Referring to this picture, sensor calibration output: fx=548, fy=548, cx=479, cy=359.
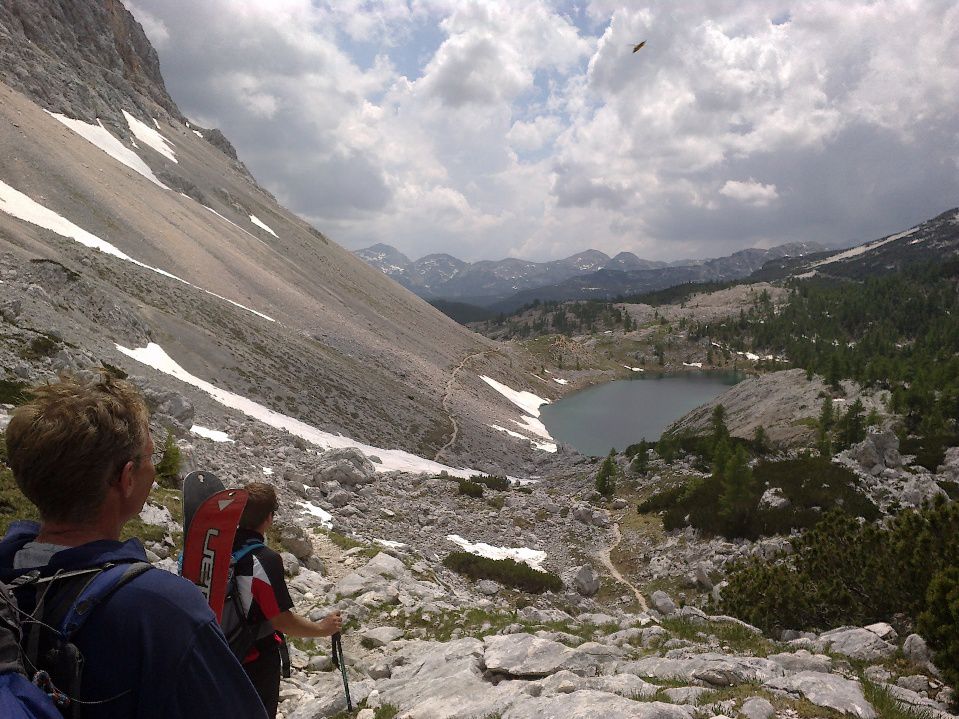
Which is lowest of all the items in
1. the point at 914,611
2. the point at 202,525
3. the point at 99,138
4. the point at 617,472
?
the point at 617,472

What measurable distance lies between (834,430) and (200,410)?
43301 millimetres

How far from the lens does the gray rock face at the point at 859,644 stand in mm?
8641

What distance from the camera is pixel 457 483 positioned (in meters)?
33.0

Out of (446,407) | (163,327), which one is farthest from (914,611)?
(446,407)

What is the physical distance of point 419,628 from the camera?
12.1m

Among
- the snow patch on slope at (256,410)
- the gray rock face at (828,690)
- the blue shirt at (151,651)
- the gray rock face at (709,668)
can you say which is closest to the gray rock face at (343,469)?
the snow patch on slope at (256,410)

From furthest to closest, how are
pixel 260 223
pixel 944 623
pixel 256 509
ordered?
pixel 260 223
pixel 944 623
pixel 256 509

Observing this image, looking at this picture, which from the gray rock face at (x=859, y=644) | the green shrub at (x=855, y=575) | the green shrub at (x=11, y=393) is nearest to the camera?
the gray rock face at (x=859, y=644)

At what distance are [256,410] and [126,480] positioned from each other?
36.0 metres

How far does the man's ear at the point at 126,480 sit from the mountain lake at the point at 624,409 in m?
75.6

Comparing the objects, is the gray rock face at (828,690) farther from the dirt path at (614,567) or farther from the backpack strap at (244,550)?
the dirt path at (614,567)

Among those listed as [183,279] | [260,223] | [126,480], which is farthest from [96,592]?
[260,223]

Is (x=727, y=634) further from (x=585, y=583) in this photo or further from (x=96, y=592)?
(x=585, y=583)

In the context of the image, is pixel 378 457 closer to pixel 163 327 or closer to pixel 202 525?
pixel 163 327
